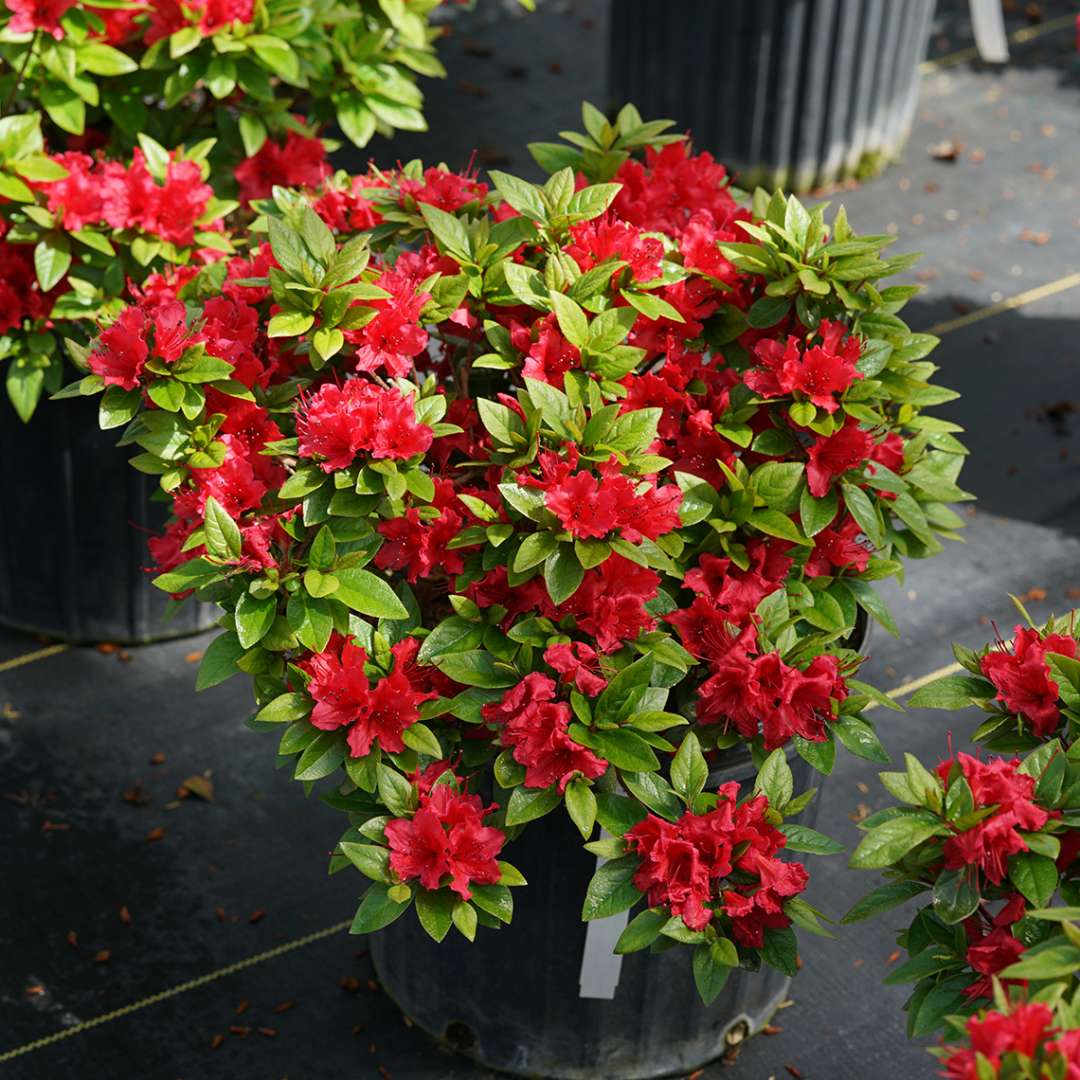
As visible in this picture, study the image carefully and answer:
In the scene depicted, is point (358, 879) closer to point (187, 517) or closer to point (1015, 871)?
point (187, 517)

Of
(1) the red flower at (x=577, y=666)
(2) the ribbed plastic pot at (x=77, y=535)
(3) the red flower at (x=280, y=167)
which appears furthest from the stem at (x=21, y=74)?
(1) the red flower at (x=577, y=666)

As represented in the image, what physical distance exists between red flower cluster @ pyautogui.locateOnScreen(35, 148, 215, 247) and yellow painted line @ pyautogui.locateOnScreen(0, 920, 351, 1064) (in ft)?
4.02

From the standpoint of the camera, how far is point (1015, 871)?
6.04ft

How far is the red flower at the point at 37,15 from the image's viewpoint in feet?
9.23

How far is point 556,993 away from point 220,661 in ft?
2.55

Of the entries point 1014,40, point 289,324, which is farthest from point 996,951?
point 1014,40

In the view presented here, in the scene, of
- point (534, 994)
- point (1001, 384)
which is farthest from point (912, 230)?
point (534, 994)

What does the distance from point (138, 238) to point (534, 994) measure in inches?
55.3

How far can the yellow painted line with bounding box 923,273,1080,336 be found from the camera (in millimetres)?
4523

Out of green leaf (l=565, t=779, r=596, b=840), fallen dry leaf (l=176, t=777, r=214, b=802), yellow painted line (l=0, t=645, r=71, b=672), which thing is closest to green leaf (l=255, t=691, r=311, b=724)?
green leaf (l=565, t=779, r=596, b=840)

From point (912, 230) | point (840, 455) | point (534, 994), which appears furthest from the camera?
point (912, 230)

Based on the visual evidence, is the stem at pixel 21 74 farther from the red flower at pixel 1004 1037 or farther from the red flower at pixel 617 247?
the red flower at pixel 1004 1037

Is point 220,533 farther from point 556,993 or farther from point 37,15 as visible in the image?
point 37,15

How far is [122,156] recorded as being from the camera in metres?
3.21
